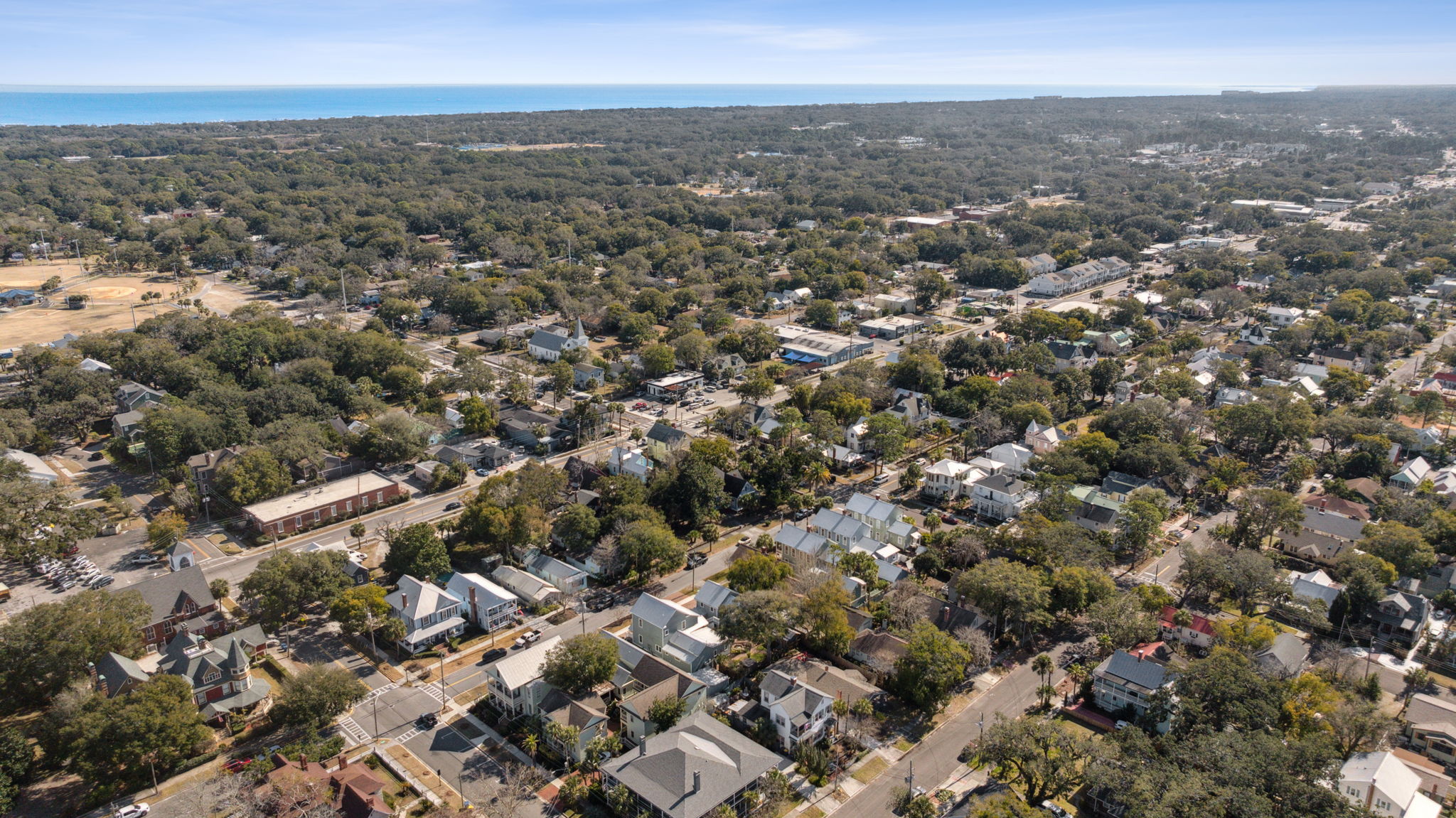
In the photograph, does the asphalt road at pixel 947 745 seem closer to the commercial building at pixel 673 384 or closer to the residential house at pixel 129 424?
the commercial building at pixel 673 384

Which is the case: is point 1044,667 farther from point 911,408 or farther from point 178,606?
point 178,606

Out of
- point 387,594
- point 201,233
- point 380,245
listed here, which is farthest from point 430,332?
point 201,233

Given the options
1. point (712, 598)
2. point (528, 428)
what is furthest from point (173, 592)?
point (528, 428)

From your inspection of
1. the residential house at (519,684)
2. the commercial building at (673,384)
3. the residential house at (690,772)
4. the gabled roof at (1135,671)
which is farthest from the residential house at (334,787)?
the commercial building at (673,384)

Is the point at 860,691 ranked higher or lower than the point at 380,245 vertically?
lower

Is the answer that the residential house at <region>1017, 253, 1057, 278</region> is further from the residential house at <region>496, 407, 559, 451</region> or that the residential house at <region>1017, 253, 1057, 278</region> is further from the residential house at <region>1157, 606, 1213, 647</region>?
the residential house at <region>1157, 606, 1213, 647</region>

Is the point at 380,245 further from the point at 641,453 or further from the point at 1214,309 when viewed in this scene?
the point at 1214,309

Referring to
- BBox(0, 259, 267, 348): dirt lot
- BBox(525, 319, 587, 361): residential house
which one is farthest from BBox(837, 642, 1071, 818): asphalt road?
BBox(0, 259, 267, 348): dirt lot

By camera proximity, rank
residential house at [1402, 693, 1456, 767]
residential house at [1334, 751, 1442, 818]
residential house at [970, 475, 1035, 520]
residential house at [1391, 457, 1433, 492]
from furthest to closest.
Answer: residential house at [1391, 457, 1433, 492] < residential house at [970, 475, 1035, 520] < residential house at [1402, 693, 1456, 767] < residential house at [1334, 751, 1442, 818]
